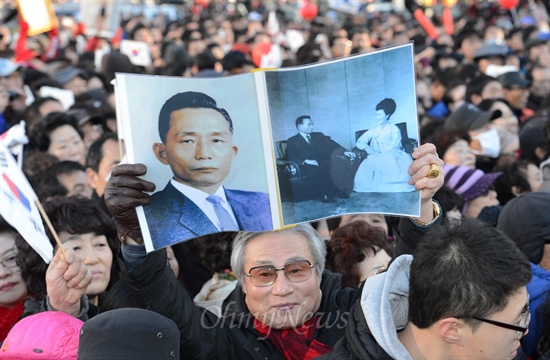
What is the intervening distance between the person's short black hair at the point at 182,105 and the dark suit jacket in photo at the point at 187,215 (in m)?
0.20

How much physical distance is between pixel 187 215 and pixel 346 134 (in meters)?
0.61

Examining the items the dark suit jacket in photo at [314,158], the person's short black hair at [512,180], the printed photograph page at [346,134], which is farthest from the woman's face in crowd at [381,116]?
the person's short black hair at [512,180]

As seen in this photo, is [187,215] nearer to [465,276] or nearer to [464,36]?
[465,276]

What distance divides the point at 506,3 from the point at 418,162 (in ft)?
47.4

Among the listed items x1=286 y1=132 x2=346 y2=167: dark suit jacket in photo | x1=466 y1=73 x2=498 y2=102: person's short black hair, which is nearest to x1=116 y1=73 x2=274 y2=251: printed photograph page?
x1=286 y1=132 x2=346 y2=167: dark suit jacket in photo

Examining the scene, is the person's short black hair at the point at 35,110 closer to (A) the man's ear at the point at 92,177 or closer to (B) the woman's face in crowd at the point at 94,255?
(A) the man's ear at the point at 92,177

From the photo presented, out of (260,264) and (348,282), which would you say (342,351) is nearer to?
(260,264)

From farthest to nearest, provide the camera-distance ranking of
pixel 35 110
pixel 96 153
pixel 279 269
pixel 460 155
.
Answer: pixel 35 110 < pixel 460 155 < pixel 96 153 < pixel 279 269

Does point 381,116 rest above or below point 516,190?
above

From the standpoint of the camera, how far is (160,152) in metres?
2.49

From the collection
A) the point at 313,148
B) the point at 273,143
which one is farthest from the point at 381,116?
the point at 273,143

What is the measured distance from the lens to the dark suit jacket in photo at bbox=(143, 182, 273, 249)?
2494 millimetres

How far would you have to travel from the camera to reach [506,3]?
15742 millimetres

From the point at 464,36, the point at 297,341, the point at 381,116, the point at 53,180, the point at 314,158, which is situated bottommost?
the point at 297,341
